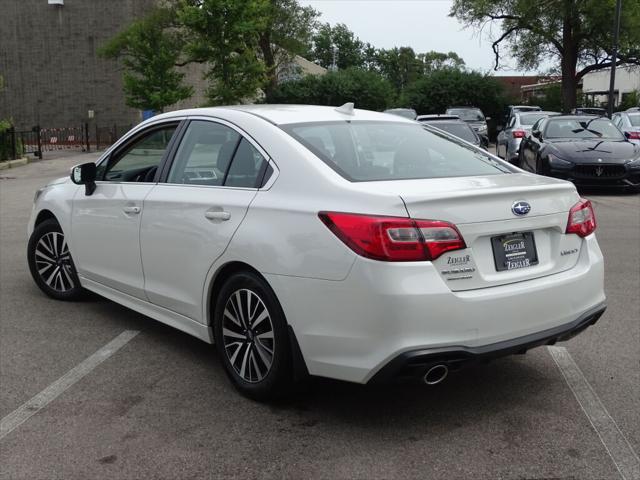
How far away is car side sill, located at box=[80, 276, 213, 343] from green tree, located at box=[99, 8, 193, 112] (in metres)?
24.0

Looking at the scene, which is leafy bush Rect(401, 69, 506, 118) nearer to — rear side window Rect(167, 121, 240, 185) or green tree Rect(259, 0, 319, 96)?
green tree Rect(259, 0, 319, 96)

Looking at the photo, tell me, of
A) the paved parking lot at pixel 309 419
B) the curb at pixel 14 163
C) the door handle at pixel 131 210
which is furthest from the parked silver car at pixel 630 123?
the curb at pixel 14 163

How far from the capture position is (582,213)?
3.98 m

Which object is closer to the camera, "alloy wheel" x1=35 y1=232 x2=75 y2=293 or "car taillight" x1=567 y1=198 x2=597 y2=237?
"car taillight" x1=567 y1=198 x2=597 y2=237

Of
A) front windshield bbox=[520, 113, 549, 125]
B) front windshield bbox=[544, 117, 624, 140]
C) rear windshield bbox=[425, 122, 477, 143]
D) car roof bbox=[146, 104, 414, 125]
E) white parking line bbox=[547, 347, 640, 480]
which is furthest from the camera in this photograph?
front windshield bbox=[520, 113, 549, 125]

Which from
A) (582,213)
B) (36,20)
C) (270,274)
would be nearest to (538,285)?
(582,213)

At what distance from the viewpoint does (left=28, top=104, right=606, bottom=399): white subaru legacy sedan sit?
10.8 ft

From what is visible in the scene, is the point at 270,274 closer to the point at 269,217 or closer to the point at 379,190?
the point at 269,217

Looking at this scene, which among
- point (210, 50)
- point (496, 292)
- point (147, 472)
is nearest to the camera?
point (147, 472)

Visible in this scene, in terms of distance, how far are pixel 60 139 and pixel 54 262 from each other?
100 ft

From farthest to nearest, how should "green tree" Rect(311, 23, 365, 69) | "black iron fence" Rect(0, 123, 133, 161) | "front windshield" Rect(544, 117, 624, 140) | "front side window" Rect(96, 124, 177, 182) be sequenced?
"green tree" Rect(311, 23, 365, 69) → "black iron fence" Rect(0, 123, 133, 161) → "front windshield" Rect(544, 117, 624, 140) → "front side window" Rect(96, 124, 177, 182)

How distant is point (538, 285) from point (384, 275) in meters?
0.87

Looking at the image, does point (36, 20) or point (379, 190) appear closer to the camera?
point (379, 190)

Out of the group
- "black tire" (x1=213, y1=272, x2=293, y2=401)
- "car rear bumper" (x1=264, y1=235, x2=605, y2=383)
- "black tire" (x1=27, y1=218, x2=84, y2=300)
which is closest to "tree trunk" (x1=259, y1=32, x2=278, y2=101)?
"black tire" (x1=27, y1=218, x2=84, y2=300)
